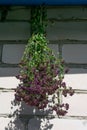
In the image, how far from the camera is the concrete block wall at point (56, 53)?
2047 millimetres

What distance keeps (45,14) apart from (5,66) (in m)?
0.37

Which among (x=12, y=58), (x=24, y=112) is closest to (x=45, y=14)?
(x=12, y=58)

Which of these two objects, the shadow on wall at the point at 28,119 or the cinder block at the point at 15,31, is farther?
the cinder block at the point at 15,31

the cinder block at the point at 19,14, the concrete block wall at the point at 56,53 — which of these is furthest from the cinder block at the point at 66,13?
the cinder block at the point at 19,14

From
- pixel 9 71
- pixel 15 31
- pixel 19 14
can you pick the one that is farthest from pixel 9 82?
pixel 19 14

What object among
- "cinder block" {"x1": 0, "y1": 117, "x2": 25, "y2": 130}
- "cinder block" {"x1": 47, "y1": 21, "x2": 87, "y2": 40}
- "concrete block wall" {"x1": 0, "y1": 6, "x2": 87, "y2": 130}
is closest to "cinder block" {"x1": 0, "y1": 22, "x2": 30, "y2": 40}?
"concrete block wall" {"x1": 0, "y1": 6, "x2": 87, "y2": 130}

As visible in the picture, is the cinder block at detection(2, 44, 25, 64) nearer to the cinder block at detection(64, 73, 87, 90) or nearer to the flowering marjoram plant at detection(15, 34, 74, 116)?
the flowering marjoram plant at detection(15, 34, 74, 116)

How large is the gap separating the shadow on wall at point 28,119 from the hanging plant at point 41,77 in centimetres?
7

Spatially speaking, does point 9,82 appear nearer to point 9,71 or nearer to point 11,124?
point 9,71

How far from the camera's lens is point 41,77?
1815 millimetres

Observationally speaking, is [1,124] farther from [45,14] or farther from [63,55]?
[45,14]

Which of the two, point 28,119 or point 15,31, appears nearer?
point 28,119

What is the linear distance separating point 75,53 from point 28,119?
1.48ft

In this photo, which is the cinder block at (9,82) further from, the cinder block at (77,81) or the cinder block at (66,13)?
the cinder block at (66,13)
